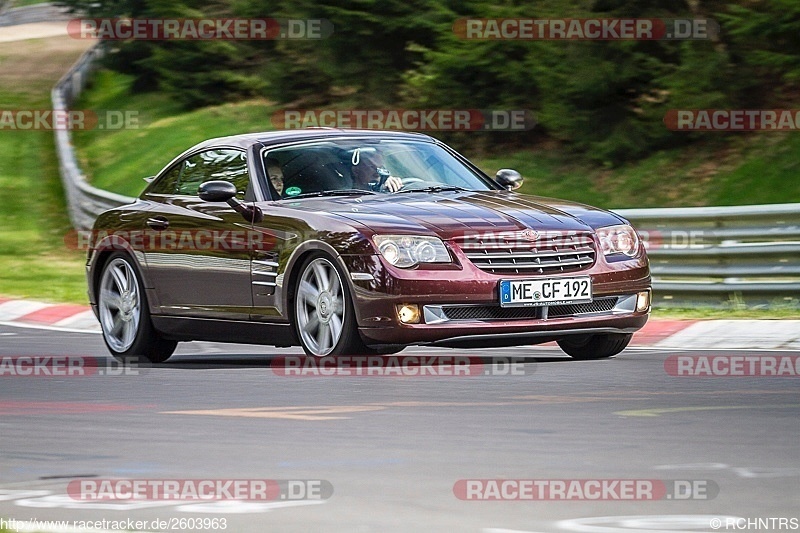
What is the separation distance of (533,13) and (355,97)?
27.2ft

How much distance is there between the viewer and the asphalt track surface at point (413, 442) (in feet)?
18.4

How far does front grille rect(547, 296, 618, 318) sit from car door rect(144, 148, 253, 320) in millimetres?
1907

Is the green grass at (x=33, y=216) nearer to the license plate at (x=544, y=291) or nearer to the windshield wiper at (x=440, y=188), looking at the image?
the windshield wiper at (x=440, y=188)

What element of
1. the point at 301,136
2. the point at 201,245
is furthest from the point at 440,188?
the point at 201,245

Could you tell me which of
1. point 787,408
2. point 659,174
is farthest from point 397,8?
point 787,408

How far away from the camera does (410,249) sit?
9633 mm

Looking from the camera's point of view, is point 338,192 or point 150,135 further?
point 150,135

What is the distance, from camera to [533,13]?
74.1 feet

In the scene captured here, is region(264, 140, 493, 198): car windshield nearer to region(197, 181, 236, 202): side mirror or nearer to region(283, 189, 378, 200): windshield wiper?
region(283, 189, 378, 200): windshield wiper

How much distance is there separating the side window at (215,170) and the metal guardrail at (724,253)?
3.76m

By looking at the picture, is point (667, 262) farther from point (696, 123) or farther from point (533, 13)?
point (533, 13)

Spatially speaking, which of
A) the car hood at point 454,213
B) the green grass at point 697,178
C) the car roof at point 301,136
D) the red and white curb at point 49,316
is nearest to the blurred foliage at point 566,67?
the green grass at point 697,178

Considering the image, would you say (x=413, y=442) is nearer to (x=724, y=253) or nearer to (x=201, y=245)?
(x=201, y=245)

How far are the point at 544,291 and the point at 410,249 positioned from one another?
31.0 inches
